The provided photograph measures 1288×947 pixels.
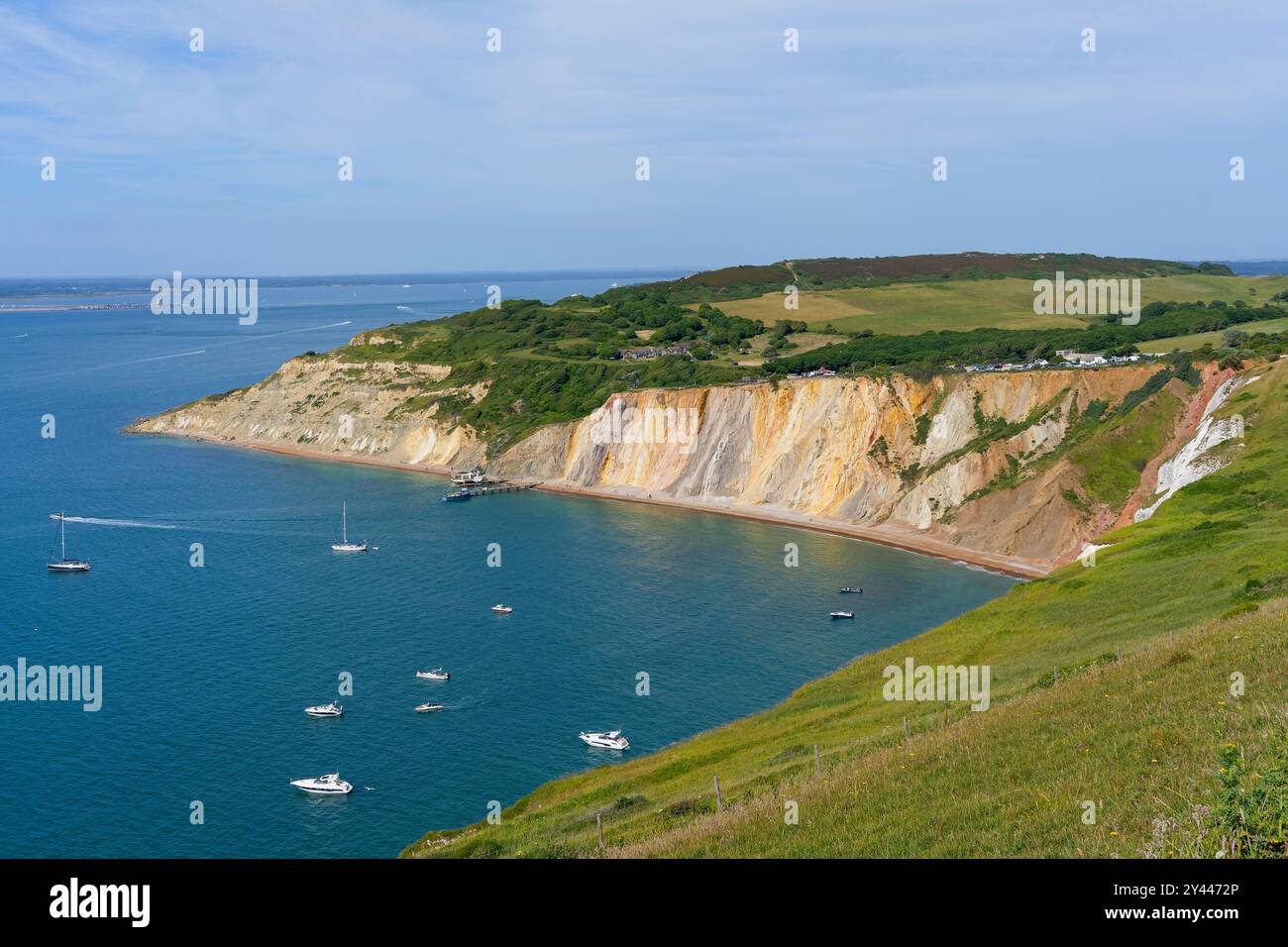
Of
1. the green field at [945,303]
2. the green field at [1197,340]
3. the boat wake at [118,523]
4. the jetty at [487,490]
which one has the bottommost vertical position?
the boat wake at [118,523]


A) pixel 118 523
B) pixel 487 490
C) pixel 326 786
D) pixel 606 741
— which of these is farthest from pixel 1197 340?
pixel 118 523

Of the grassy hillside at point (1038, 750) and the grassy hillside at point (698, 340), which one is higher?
the grassy hillside at point (698, 340)

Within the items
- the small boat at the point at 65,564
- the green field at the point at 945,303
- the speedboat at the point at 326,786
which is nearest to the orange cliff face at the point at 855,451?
the green field at the point at 945,303

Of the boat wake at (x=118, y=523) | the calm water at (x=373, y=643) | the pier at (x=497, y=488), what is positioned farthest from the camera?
the pier at (x=497, y=488)

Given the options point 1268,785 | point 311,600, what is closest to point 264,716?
point 311,600

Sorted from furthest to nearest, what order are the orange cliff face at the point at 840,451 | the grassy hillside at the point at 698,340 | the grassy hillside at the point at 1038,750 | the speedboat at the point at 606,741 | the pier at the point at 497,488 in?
1. the grassy hillside at the point at 698,340
2. the pier at the point at 497,488
3. the orange cliff face at the point at 840,451
4. the speedboat at the point at 606,741
5. the grassy hillside at the point at 1038,750

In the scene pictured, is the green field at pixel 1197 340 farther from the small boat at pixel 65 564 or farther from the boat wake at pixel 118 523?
the small boat at pixel 65 564

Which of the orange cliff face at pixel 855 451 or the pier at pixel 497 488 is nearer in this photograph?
the orange cliff face at pixel 855 451
